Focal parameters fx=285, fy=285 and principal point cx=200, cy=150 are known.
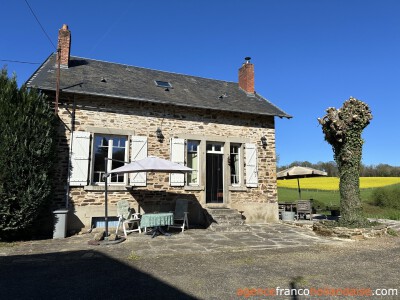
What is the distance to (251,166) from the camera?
10617mm

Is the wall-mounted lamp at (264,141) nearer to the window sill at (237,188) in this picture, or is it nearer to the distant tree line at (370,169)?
the window sill at (237,188)

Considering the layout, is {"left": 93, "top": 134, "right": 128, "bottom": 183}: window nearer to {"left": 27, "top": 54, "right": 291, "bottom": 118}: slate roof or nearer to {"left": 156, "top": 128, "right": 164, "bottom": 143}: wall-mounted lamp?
{"left": 156, "top": 128, "right": 164, "bottom": 143}: wall-mounted lamp

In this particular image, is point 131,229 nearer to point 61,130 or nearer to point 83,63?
point 61,130

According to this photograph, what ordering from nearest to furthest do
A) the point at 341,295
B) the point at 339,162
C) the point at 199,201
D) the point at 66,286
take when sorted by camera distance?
the point at 341,295, the point at 66,286, the point at 339,162, the point at 199,201

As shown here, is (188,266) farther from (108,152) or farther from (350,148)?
(350,148)

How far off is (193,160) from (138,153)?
6.86 feet

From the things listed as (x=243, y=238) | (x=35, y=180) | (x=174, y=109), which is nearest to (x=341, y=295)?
(x=243, y=238)

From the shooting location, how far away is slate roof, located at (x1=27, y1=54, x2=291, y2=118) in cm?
909

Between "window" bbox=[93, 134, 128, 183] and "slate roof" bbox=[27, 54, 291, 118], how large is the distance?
138 cm

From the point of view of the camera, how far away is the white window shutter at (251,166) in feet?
34.5

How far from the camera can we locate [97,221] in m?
8.64

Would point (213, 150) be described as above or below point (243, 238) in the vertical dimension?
above

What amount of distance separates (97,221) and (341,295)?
278 inches

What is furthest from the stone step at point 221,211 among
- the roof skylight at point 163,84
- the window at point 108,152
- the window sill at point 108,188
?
the roof skylight at point 163,84
